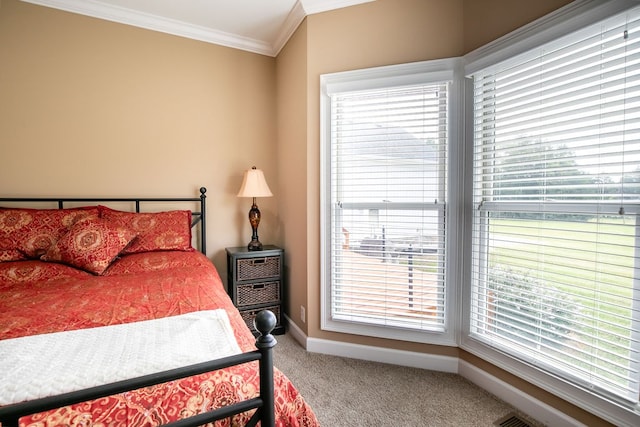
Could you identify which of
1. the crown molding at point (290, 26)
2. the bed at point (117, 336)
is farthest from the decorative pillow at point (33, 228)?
the crown molding at point (290, 26)

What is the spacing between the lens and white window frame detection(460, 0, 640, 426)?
4.50ft

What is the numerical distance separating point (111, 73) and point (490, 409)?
3654mm

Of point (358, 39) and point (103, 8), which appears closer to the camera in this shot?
point (358, 39)

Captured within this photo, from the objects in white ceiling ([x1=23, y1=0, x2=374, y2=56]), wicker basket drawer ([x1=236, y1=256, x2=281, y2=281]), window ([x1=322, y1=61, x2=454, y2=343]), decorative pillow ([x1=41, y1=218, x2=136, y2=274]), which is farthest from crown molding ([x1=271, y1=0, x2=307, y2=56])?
decorative pillow ([x1=41, y1=218, x2=136, y2=274])

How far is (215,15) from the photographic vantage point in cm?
265

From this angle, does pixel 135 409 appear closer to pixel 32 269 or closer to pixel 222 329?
pixel 222 329

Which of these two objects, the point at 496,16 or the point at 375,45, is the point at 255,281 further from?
the point at 496,16

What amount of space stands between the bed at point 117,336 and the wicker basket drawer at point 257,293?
1.61 feet

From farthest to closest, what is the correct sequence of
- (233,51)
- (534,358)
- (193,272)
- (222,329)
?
1. (233,51)
2. (193,272)
3. (534,358)
4. (222,329)

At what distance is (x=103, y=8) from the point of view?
2549 millimetres

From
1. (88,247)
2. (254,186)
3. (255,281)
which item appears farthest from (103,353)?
(254,186)

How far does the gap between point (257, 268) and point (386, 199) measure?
1.30m

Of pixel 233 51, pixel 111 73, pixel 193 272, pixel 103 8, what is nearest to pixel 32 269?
pixel 193 272

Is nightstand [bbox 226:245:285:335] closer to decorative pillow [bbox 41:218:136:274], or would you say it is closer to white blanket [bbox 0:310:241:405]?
decorative pillow [bbox 41:218:136:274]
